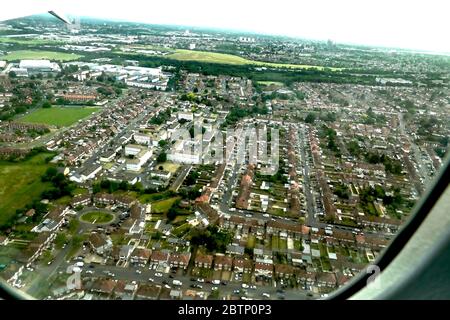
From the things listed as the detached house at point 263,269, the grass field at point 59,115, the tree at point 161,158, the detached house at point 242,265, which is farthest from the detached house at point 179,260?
the grass field at point 59,115

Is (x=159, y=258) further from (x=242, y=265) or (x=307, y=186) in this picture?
(x=307, y=186)

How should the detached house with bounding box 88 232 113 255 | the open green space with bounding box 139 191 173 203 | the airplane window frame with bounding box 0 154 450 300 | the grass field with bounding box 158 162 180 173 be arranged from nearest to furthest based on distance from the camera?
Result: the airplane window frame with bounding box 0 154 450 300
the detached house with bounding box 88 232 113 255
the open green space with bounding box 139 191 173 203
the grass field with bounding box 158 162 180 173

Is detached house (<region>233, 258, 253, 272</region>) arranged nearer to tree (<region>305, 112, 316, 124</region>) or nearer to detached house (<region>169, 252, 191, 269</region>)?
detached house (<region>169, 252, 191, 269</region>)

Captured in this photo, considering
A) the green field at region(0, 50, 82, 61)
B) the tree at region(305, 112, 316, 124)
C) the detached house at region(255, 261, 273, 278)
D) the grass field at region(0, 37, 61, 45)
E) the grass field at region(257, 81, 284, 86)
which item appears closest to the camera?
the detached house at region(255, 261, 273, 278)

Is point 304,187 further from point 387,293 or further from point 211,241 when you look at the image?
point 387,293

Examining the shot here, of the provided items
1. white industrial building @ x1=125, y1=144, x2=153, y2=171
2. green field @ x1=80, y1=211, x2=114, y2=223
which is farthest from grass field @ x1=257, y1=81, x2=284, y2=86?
green field @ x1=80, y1=211, x2=114, y2=223

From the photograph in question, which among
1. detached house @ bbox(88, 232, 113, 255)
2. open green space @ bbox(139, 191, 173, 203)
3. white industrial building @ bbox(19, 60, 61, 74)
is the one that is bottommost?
white industrial building @ bbox(19, 60, 61, 74)
